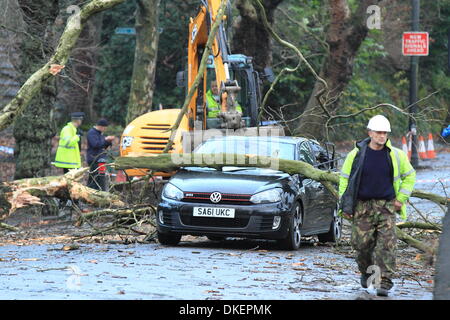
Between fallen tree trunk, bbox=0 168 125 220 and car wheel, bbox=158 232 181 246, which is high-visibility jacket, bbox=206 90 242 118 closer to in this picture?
fallen tree trunk, bbox=0 168 125 220

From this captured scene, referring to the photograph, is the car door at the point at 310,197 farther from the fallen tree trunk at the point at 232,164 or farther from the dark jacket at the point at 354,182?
the dark jacket at the point at 354,182

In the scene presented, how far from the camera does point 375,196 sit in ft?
32.5

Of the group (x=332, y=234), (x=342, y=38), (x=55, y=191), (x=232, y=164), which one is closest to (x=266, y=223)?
(x=232, y=164)

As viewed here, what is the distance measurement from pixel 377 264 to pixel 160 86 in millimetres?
33055

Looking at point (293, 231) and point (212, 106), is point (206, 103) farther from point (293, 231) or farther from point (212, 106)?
point (293, 231)

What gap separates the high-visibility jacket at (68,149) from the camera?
21.5m

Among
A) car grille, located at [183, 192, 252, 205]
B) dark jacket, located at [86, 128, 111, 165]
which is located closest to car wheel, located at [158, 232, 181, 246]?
car grille, located at [183, 192, 252, 205]

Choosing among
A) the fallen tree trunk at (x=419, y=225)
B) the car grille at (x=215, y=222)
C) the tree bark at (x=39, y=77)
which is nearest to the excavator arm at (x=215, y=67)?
the tree bark at (x=39, y=77)

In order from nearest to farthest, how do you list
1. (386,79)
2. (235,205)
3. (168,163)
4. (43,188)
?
(235,205), (168,163), (43,188), (386,79)

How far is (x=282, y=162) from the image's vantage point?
45.5ft

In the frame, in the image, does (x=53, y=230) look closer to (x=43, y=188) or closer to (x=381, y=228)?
(x=43, y=188)

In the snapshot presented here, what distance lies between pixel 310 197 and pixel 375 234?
4295 mm

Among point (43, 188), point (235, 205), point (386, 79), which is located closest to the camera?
point (235, 205)

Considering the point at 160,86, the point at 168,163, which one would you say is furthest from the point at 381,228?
the point at 160,86
